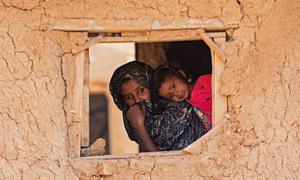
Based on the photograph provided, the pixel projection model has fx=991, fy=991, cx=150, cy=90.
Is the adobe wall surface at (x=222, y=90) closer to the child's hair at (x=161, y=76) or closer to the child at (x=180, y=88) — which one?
the child at (x=180, y=88)

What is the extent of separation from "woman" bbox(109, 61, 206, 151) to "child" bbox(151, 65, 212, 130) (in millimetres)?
61

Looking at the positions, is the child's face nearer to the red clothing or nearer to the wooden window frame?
the red clothing

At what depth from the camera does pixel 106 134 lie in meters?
15.8

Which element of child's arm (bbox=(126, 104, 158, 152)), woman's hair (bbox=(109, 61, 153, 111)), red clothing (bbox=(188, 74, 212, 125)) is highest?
woman's hair (bbox=(109, 61, 153, 111))

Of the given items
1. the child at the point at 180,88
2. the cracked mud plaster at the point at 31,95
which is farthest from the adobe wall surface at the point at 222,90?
the child at the point at 180,88

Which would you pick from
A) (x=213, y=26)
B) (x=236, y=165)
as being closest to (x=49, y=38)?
(x=213, y=26)

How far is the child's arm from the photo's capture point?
6.11 m

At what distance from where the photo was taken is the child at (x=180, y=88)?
632 cm

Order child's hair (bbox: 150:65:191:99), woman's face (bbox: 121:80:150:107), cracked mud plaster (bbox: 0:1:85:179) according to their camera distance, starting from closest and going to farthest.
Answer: cracked mud plaster (bbox: 0:1:85:179)
woman's face (bbox: 121:80:150:107)
child's hair (bbox: 150:65:191:99)

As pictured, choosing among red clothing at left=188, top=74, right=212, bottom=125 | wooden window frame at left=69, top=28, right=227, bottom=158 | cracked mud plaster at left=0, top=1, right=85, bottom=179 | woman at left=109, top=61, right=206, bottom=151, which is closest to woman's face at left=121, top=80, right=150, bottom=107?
woman at left=109, top=61, right=206, bottom=151

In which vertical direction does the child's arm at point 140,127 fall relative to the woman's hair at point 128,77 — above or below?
below

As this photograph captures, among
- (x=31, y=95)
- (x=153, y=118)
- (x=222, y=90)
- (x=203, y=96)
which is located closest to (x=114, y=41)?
(x=31, y=95)

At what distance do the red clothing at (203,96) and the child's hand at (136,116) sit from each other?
355 millimetres

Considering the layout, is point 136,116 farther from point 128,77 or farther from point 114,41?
point 114,41
